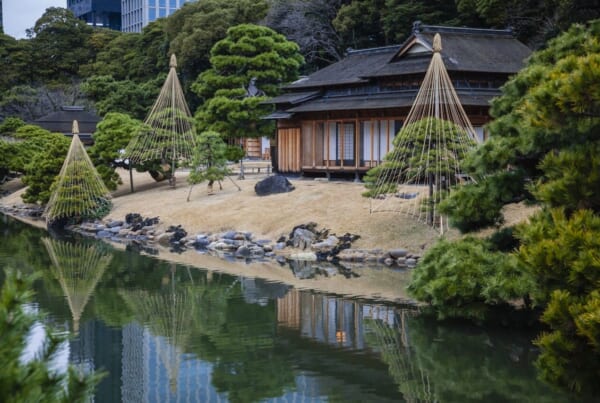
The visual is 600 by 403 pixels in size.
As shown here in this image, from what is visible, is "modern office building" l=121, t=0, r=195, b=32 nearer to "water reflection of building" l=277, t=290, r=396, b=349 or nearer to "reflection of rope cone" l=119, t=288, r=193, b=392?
"reflection of rope cone" l=119, t=288, r=193, b=392

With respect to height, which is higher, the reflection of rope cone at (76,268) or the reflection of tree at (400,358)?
the reflection of rope cone at (76,268)

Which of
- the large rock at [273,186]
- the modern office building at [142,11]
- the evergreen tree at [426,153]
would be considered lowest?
the large rock at [273,186]

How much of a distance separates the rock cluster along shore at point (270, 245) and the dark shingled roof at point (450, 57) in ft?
22.3

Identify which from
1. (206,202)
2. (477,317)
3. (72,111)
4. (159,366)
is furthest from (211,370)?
(72,111)

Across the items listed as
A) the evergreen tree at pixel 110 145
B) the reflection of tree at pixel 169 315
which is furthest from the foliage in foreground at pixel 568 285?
the evergreen tree at pixel 110 145

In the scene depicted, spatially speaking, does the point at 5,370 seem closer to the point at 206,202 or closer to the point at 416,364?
the point at 416,364

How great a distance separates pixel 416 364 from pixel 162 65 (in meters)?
39.0

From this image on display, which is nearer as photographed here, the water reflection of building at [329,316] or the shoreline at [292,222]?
the water reflection of building at [329,316]

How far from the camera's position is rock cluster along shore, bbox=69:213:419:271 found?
18.7 m

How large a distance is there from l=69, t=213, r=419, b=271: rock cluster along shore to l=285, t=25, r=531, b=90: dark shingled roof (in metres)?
6.80

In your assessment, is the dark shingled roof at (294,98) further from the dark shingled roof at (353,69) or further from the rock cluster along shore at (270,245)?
the rock cluster along shore at (270,245)

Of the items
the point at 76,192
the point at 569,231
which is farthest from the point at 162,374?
the point at 76,192

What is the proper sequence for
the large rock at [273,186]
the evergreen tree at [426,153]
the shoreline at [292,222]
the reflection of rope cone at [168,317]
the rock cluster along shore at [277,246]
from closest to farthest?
1. the reflection of rope cone at [168,317]
2. the shoreline at [292,222]
3. the evergreen tree at [426,153]
4. the rock cluster along shore at [277,246]
5. the large rock at [273,186]

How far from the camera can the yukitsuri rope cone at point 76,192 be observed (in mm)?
26656
